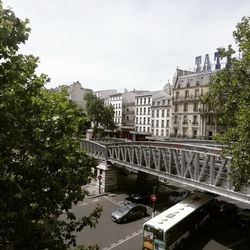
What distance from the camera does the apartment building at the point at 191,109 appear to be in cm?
6694

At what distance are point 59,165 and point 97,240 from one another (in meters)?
14.9

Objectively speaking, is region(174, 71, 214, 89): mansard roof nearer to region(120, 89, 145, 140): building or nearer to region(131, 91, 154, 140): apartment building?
region(131, 91, 154, 140): apartment building

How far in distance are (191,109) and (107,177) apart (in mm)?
36092

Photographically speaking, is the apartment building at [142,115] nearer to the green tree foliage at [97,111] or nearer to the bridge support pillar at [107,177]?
the green tree foliage at [97,111]

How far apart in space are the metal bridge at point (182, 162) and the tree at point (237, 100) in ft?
8.53

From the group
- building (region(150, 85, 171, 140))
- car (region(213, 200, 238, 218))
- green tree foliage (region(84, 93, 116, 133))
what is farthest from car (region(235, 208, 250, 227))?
green tree foliage (region(84, 93, 116, 133))

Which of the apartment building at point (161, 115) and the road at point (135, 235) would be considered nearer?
the road at point (135, 235)

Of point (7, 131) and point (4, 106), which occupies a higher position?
point (4, 106)

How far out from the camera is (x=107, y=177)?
41000 mm

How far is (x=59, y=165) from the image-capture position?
11.6 metres

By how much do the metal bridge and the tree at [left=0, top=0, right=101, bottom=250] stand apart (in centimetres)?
751

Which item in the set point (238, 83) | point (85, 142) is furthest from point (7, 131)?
point (85, 142)

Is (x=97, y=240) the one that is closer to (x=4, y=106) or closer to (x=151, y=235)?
(x=151, y=235)

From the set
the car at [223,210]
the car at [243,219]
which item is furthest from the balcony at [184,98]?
the car at [243,219]
